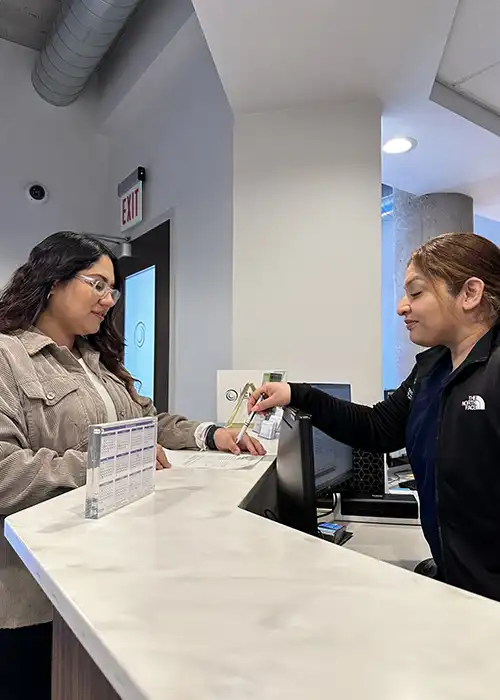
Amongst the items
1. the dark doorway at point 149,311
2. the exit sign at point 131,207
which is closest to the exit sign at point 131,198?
the exit sign at point 131,207

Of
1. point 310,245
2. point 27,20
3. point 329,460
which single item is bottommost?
point 329,460

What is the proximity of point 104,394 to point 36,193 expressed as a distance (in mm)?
2774

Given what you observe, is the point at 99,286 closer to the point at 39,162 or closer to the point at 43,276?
the point at 43,276

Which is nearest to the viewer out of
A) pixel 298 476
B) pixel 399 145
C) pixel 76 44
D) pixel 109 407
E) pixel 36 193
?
pixel 298 476

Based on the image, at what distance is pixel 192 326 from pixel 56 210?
5.25 ft

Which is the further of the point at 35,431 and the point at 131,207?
the point at 131,207

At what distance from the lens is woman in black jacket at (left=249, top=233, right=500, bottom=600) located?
110cm

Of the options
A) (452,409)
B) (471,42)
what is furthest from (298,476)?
(471,42)

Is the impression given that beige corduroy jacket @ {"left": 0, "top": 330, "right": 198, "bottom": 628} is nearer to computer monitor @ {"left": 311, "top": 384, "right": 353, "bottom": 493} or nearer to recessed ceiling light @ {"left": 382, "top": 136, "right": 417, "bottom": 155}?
computer monitor @ {"left": 311, "top": 384, "right": 353, "bottom": 493}

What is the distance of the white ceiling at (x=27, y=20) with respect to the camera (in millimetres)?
3109

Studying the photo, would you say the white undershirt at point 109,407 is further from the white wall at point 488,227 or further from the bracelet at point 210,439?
the white wall at point 488,227

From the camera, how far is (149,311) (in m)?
3.30

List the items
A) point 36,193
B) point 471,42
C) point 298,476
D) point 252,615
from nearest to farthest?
point 252,615 < point 298,476 < point 471,42 < point 36,193

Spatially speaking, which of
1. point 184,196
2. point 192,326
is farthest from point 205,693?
point 184,196
